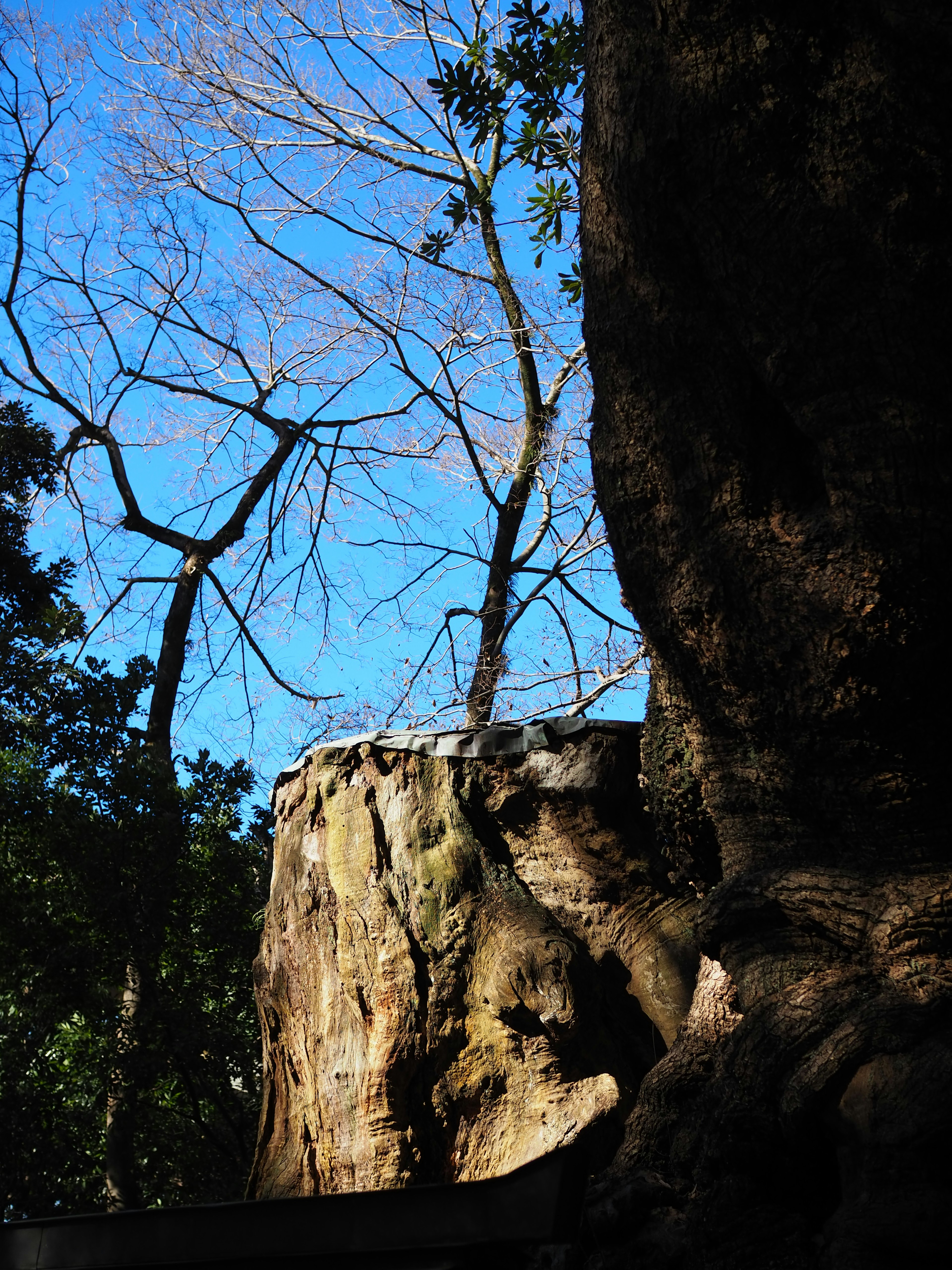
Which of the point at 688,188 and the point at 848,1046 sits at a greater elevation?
the point at 688,188

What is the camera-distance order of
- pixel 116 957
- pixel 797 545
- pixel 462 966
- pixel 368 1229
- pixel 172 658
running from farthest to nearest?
1. pixel 172 658
2. pixel 116 957
3. pixel 462 966
4. pixel 797 545
5. pixel 368 1229

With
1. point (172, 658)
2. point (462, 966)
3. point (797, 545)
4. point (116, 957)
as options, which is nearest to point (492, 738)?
point (462, 966)

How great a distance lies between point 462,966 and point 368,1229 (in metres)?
1.63

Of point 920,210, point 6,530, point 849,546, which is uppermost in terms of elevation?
point 6,530

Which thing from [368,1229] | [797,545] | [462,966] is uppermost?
[797,545]

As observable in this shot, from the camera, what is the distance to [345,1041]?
3609mm

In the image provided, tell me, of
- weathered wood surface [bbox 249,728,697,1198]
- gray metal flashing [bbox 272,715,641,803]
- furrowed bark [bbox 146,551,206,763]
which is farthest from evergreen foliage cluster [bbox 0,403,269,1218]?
gray metal flashing [bbox 272,715,641,803]

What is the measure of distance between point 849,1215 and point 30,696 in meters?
6.85

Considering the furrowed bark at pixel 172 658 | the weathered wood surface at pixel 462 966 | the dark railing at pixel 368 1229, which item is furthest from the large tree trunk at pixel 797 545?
the furrowed bark at pixel 172 658

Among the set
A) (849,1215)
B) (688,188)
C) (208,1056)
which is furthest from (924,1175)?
(208,1056)

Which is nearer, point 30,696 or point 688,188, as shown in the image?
point 688,188

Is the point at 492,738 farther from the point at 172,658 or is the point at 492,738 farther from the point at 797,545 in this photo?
the point at 172,658

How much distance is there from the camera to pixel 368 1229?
1880 mm

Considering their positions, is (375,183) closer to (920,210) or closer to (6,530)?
(6,530)
